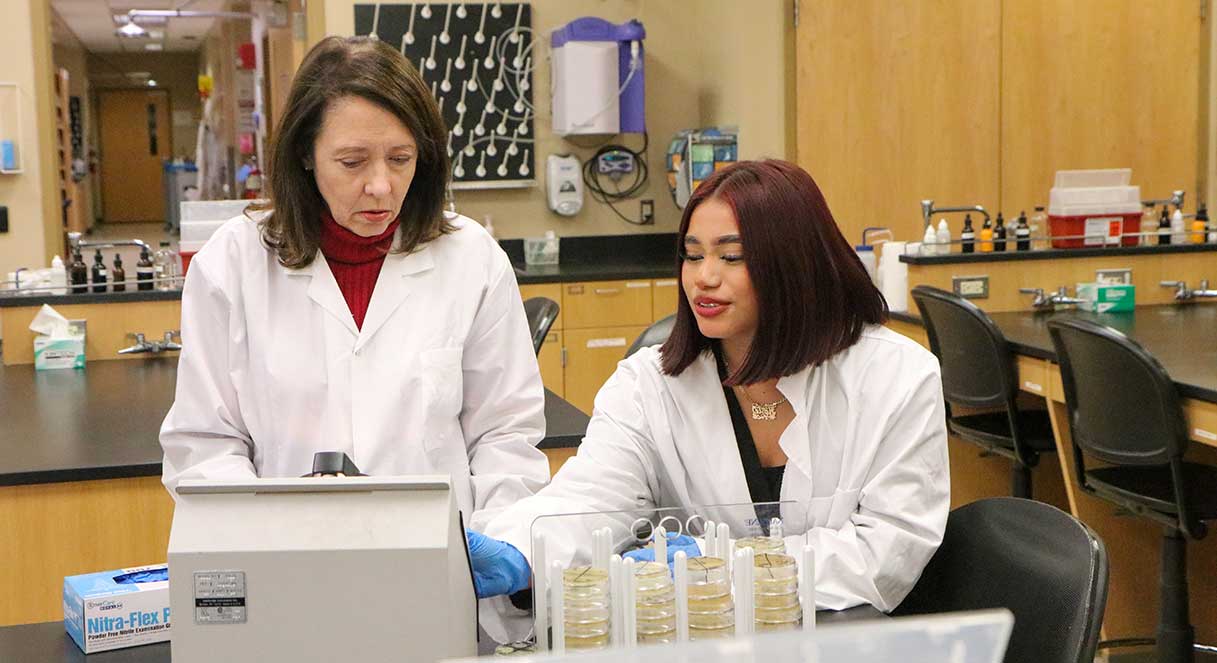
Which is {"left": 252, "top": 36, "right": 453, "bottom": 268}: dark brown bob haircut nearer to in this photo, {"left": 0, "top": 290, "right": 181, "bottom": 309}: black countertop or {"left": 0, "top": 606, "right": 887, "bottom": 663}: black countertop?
{"left": 0, "top": 606, "right": 887, "bottom": 663}: black countertop

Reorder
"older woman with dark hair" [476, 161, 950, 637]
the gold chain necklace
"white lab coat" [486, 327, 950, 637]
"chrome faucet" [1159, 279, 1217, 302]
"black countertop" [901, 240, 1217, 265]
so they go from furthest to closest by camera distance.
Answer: "chrome faucet" [1159, 279, 1217, 302] < "black countertop" [901, 240, 1217, 265] < the gold chain necklace < "older woman with dark hair" [476, 161, 950, 637] < "white lab coat" [486, 327, 950, 637]

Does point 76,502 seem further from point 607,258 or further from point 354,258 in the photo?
point 607,258

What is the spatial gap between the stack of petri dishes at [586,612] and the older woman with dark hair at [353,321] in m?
0.76

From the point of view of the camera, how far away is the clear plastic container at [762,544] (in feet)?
4.12

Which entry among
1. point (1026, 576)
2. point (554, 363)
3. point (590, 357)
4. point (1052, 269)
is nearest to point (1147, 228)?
point (1052, 269)

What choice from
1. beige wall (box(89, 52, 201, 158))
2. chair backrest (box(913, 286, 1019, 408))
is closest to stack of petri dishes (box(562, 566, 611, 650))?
chair backrest (box(913, 286, 1019, 408))

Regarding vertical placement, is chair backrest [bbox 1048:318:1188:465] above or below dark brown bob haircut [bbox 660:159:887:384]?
below

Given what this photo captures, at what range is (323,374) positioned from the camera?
6.30ft

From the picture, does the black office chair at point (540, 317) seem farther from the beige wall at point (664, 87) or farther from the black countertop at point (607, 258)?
the beige wall at point (664, 87)

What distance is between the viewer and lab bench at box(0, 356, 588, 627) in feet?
8.23

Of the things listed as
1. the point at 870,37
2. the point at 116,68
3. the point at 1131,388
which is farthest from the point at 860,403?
the point at 116,68

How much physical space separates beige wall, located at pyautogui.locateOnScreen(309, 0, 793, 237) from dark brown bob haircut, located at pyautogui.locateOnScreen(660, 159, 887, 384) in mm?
3617

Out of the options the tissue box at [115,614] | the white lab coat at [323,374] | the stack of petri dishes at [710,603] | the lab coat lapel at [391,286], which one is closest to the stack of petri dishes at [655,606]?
the stack of petri dishes at [710,603]

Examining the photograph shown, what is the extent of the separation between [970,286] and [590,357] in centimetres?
163
